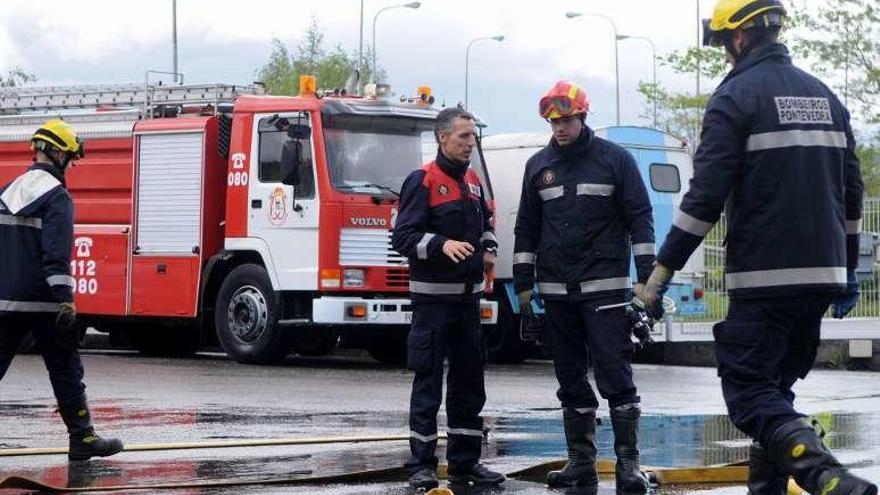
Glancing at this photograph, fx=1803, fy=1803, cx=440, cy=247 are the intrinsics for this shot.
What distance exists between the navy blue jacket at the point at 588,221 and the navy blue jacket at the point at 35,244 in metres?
2.31

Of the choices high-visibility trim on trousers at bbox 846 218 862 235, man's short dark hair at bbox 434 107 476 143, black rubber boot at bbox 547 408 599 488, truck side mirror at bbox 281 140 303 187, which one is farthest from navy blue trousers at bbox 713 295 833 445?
truck side mirror at bbox 281 140 303 187

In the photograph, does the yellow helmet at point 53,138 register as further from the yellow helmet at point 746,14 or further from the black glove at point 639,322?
the yellow helmet at point 746,14

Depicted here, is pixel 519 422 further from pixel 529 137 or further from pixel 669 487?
pixel 529 137

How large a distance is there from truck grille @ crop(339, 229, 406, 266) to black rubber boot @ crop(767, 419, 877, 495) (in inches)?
460

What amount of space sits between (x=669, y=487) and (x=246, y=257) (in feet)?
35.8

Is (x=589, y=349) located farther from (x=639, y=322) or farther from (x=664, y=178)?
(x=664, y=178)

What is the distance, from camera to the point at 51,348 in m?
9.34

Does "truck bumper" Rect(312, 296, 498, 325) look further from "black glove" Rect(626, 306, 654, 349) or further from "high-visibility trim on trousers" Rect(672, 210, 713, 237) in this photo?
"high-visibility trim on trousers" Rect(672, 210, 713, 237)

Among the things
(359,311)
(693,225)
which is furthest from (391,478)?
(359,311)

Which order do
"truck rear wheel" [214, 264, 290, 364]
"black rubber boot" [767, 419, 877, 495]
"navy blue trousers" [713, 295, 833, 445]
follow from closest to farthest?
"black rubber boot" [767, 419, 877, 495] → "navy blue trousers" [713, 295, 833, 445] → "truck rear wheel" [214, 264, 290, 364]

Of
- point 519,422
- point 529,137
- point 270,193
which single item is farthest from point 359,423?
point 529,137

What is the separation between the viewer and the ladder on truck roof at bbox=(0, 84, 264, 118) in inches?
782

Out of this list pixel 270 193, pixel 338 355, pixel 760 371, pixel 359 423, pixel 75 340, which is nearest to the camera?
pixel 760 371

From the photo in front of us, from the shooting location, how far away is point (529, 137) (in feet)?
68.8
